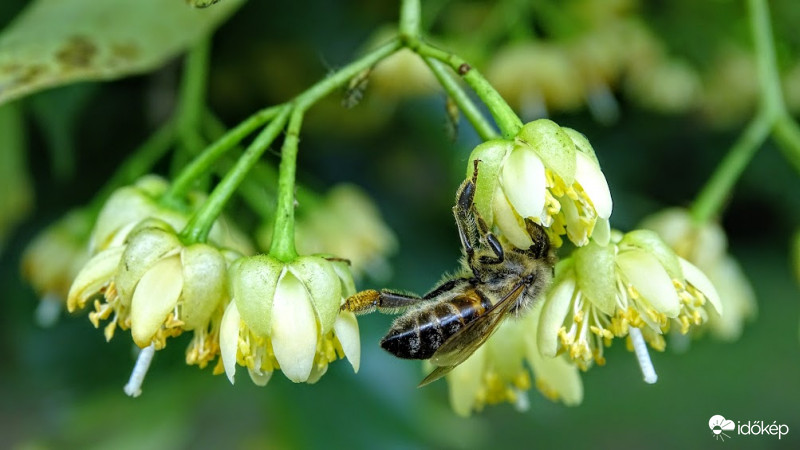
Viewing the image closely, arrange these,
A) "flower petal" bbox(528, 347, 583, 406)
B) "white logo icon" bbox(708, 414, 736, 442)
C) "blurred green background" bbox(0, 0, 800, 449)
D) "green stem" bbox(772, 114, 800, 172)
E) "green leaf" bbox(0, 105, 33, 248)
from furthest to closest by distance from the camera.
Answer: "white logo icon" bbox(708, 414, 736, 442) → "blurred green background" bbox(0, 0, 800, 449) → "green leaf" bbox(0, 105, 33, 248) → "green stem" bbox(772, 114, 800, 172) → "flower petal" bbox(528, 347, 583, 406)

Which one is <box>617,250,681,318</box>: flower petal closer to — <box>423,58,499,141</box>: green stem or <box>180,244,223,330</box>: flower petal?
<box>423,58,499,141</box>: green stem

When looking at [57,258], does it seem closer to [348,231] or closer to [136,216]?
[136,216]

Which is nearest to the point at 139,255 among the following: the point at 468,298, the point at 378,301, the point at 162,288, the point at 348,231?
the point at 162,288

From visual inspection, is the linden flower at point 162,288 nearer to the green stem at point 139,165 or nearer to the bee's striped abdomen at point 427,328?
the bee's striped abdomen at point 427,328

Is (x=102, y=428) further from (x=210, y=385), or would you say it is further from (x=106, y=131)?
(x=106, y=131)

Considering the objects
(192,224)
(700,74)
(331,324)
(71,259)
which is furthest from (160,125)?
(700,74)

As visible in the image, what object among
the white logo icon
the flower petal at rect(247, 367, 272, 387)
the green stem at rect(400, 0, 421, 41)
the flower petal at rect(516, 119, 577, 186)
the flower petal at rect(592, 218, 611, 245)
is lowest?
the white logo icon

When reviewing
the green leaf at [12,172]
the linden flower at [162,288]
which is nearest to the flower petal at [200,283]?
the linden flower at [162,288]

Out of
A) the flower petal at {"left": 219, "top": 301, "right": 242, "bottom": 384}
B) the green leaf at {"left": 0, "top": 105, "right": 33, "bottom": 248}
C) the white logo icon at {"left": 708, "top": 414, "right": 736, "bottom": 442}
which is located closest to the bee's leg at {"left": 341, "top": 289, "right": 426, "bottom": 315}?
the flower petal at {"left": 219, "top": 301, "right": 242, "bottom": 384}
